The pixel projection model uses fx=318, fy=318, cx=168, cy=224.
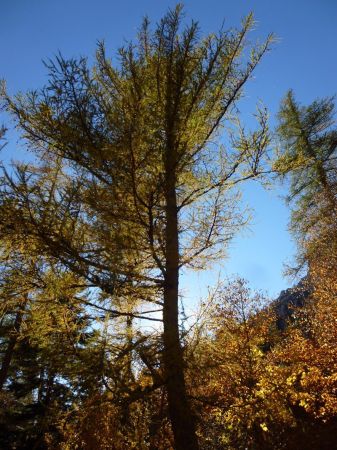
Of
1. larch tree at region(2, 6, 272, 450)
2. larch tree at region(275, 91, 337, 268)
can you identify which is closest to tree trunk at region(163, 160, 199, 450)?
larch tree at region(2, 6, 272, 450)

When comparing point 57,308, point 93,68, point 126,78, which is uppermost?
point 93,68

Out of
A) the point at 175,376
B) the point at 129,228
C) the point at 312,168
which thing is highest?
the point at 312,168

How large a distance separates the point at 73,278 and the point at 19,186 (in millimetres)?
1684

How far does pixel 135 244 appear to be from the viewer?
5094 millimetres

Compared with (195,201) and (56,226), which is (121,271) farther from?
(195,201)

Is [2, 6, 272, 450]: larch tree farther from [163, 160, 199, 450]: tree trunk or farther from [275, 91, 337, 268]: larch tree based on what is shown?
[275, 91, 337, 268]: larch tree

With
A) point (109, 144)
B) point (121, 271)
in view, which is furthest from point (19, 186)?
point (121, 271)

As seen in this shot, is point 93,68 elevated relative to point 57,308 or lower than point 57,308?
elevated

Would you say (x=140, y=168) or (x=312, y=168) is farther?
(x=312, y=168)

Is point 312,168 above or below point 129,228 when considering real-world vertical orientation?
above

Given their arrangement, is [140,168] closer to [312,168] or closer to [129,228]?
[129,228]

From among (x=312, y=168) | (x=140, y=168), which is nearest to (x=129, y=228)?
(x=140, y=168)

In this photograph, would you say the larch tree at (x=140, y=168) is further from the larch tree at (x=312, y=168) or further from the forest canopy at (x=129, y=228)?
the larch tree at (x=312, y=168)

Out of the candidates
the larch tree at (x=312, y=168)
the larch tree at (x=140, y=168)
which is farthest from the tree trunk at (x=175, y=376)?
the larch tree at (x=312, y=168)
